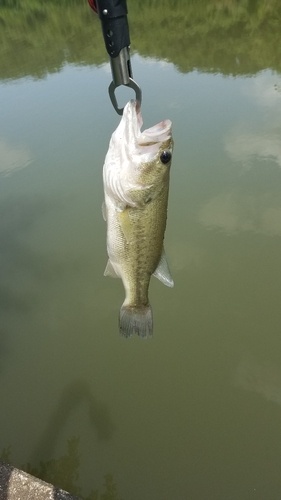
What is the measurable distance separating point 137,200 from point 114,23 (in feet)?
1.77

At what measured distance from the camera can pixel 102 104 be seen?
736 centimetres

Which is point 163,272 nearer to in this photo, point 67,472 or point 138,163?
point 138,163

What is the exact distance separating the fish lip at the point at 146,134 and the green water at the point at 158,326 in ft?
6.78

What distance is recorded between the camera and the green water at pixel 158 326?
264cm

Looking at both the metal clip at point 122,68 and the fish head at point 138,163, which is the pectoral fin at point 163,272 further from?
the metal clip at point 122,68

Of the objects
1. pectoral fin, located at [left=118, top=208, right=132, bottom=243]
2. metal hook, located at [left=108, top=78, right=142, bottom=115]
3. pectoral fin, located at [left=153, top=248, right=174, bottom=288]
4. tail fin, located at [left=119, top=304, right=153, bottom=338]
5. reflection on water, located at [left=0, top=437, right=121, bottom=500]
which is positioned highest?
metal hook, located at [left=108, top=78, right=142, bottom=115]

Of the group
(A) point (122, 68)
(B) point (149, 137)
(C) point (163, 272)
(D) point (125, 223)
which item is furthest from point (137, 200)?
(A) point (122, 68)

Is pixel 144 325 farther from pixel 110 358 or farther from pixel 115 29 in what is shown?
pixel 110 358

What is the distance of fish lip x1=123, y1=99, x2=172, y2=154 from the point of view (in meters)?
1.29

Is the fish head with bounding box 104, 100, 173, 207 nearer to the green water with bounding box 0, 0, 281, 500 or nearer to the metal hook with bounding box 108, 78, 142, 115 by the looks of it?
the metal hook with bounding box 108, 78, 142, 115

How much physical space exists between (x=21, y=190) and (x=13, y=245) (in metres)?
1.10

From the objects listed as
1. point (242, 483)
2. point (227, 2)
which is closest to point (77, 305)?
point (242, 483)

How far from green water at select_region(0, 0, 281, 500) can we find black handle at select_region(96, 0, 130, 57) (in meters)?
2.41

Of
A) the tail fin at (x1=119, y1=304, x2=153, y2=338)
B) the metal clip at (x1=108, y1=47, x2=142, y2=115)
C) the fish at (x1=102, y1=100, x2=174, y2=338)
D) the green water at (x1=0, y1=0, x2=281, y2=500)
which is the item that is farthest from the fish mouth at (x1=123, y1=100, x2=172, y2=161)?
the green water at (x1=0, y1=0, x2=281, y2=500)
